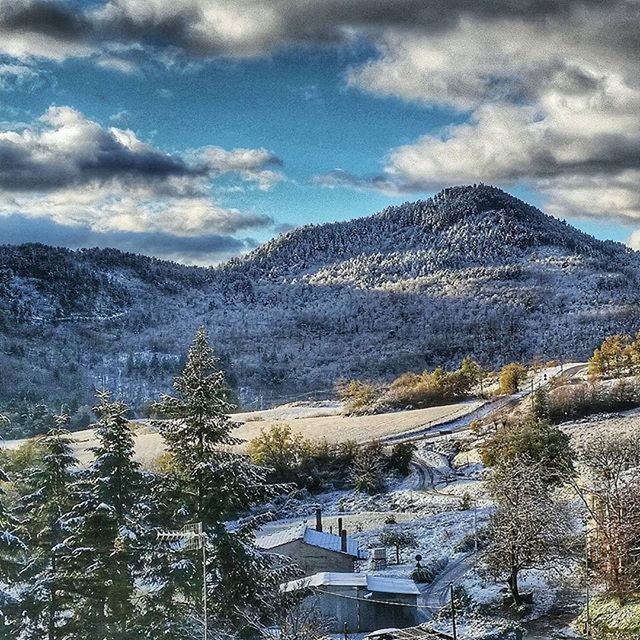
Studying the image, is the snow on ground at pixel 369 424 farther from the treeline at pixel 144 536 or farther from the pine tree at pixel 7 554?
the pine tree at pixel 7 554

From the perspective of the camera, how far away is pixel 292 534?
42031mm

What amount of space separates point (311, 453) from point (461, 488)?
19383mm

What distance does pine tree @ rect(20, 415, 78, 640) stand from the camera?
2044cm

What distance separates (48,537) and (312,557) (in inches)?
855

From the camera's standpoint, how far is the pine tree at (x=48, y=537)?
20.4 metres

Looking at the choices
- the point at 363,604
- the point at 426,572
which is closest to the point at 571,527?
the point at 426,572

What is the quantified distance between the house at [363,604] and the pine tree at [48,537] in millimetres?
14490

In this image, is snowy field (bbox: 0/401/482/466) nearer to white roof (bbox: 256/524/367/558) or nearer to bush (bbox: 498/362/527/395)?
bush (bbox: 498/362/527/395)

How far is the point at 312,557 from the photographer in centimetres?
4091

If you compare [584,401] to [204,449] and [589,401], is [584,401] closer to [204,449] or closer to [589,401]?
[589,401]

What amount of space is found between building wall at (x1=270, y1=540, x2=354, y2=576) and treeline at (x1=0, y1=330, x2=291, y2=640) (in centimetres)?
1836

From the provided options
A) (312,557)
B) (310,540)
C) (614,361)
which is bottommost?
(312,557)

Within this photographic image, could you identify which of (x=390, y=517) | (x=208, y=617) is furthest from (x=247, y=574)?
(x=390, y=517)

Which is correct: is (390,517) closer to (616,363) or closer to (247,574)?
(247,574)
